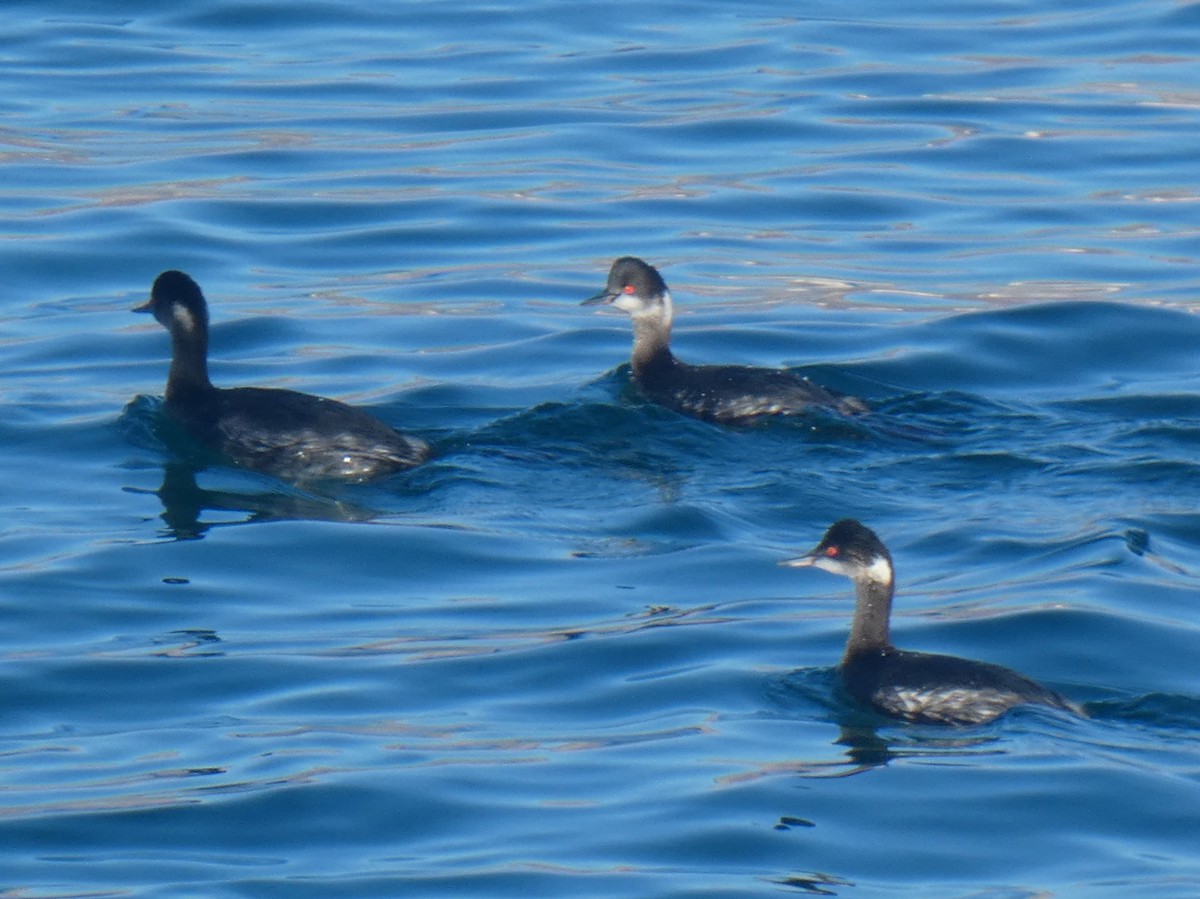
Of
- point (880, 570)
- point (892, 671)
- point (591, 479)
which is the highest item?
point (880, 570)

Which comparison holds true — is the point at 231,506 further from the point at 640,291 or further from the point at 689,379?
the point at 640,291

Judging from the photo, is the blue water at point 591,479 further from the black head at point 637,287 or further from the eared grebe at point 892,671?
the black head at point 637,287

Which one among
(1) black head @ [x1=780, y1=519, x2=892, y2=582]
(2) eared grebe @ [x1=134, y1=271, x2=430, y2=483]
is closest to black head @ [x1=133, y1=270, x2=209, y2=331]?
(2) eared grebe @ [x1=134, y1=271, x2=430, y2=483]

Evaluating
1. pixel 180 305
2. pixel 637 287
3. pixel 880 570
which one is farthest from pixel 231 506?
pixel 880 570

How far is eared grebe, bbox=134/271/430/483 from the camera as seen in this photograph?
1199 cm

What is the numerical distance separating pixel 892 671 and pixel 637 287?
17.8 feet

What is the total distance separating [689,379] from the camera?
44.0ft

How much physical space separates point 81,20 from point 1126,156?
39.8 ft

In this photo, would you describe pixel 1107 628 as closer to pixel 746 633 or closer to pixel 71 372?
pixel 746 633

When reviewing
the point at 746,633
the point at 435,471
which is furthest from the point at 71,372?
the point at 746,633

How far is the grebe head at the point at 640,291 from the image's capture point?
14.0 m

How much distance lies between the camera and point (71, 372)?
14352mm

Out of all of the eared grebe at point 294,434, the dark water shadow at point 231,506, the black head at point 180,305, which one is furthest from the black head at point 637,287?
the dark water shadow at point 231,506

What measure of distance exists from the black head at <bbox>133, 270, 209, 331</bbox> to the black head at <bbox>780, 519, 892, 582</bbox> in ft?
15.8
